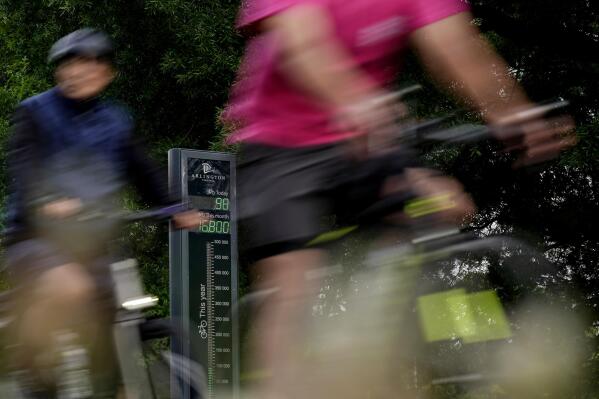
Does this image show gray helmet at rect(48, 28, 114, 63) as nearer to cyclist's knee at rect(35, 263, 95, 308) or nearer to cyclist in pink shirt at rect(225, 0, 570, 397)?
cyclist's knee at rect(35, 263, 95, 308)

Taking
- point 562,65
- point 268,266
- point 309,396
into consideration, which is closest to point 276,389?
point 309,396

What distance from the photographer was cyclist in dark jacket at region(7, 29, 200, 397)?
4078 millimetres

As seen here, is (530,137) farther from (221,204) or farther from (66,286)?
(221,204)

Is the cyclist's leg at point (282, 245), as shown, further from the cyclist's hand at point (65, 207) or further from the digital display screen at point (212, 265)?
the digital display screen at point (212, 265)

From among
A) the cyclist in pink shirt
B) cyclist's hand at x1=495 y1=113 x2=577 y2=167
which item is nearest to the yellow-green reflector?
the cyclist in pink shirt

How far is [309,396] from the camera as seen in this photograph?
2.77 metres

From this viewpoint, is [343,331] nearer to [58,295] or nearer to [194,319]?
[58,295]

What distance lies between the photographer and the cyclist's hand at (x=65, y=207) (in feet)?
13.4

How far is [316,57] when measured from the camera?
9.48 ft

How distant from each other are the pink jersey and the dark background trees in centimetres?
1108

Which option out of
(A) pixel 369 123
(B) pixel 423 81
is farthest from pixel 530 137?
(B) pixel 423 81

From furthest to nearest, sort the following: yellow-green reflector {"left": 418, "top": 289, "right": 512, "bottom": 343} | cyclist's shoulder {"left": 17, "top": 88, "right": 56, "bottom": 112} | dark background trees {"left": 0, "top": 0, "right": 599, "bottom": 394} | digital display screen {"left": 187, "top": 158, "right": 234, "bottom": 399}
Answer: dark background trees {"left": 0, "top": 0, "right": 599, "bottom": 394} < digital display screen {"left": 187, "top": 158, "right": 234, "bottom": 399} < cyclist's shoulder {"left": 17, "top": 88, "right": 56, "bottom": 112} < yellow-green reflector {"left": 418, "top": 289, "right": 512, "bottom": 343}

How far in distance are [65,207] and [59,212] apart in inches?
1.1

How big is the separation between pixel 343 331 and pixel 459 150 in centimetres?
1304
